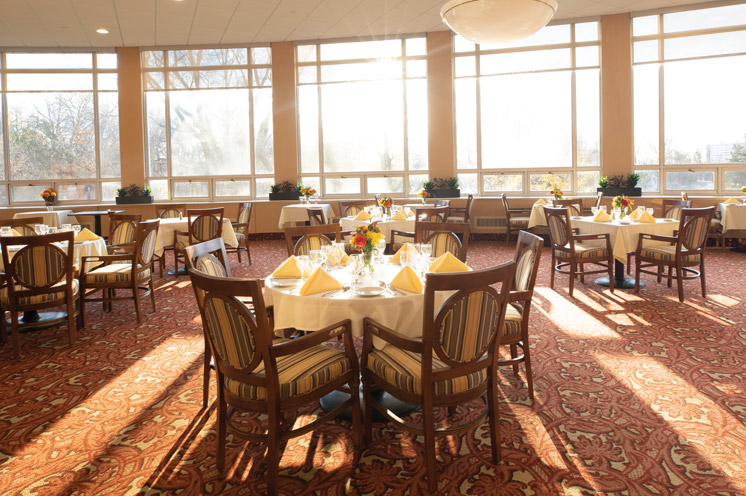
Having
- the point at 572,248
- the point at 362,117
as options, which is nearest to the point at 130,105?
the point at 362,117

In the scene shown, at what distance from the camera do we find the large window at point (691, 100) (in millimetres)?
9914

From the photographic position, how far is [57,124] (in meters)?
11.9

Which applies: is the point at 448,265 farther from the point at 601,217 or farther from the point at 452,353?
the point at 601,217

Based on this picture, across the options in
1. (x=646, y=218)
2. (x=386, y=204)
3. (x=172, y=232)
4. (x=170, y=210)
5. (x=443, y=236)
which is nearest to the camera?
(x=443, y=236)

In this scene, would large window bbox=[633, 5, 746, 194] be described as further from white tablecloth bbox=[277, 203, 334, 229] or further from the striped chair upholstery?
the striped chair upholstery

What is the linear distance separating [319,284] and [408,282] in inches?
19.4

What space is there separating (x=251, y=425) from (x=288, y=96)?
9942 millimetres

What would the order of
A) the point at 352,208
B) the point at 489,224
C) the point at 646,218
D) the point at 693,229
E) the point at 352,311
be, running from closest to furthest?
the point at 352,311 → the point at 693,229 → the point at 646,218 → the point at 352,208 → the point at 489,224

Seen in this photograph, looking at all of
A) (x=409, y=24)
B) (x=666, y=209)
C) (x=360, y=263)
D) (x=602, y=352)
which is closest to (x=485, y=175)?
(x=409, y=24)

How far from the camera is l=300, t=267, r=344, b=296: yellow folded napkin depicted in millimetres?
2824

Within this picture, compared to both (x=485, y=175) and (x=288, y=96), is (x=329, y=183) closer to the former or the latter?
(x=288, y=96)

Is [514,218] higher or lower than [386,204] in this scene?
lower

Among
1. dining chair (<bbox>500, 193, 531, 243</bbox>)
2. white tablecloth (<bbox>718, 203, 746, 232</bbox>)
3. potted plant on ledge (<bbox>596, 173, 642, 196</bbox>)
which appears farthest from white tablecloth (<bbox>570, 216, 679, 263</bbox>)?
potted plant on ledge (<bbox>596, 173, 642, 196</bbox>)

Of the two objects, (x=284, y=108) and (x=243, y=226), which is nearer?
(x=243, y=226)
